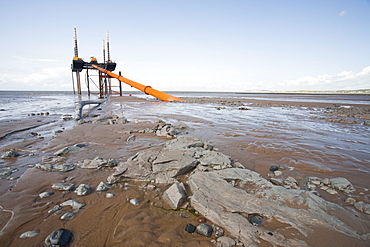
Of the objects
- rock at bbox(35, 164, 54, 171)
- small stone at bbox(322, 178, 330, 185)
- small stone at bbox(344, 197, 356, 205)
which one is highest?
rock at bbox(35, 164, 54, 171)

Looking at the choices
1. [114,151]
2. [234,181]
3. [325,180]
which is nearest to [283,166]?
[325,180]

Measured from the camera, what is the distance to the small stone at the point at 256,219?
228cm

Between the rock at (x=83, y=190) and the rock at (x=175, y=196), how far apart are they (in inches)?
53.1

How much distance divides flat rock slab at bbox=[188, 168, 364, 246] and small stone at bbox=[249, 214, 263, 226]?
4 centimetres

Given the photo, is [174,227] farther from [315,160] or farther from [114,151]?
[315,160]

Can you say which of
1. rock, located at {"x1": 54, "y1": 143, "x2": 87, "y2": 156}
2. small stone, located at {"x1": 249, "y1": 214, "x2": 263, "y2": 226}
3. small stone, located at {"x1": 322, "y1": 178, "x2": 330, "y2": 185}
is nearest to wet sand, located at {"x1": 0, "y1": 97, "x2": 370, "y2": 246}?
rock, located at {"x1": 54, "y1": 143, "x2": 87, "y2": 156}

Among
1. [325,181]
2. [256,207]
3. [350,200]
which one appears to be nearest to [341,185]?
[325,181]

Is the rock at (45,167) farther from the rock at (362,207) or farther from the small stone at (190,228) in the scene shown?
the rock at (362,207)

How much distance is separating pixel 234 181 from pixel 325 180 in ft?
6.31

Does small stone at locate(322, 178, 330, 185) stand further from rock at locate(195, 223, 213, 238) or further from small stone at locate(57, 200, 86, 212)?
small stone at locate(57, 200, 86, 212)

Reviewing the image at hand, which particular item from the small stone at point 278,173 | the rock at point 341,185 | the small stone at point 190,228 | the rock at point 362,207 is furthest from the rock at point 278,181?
the small stone at point 190,228

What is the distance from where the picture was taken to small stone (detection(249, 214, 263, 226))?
2282 mm

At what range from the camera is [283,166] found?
416 centimetres

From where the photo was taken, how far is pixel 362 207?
2.63 m
